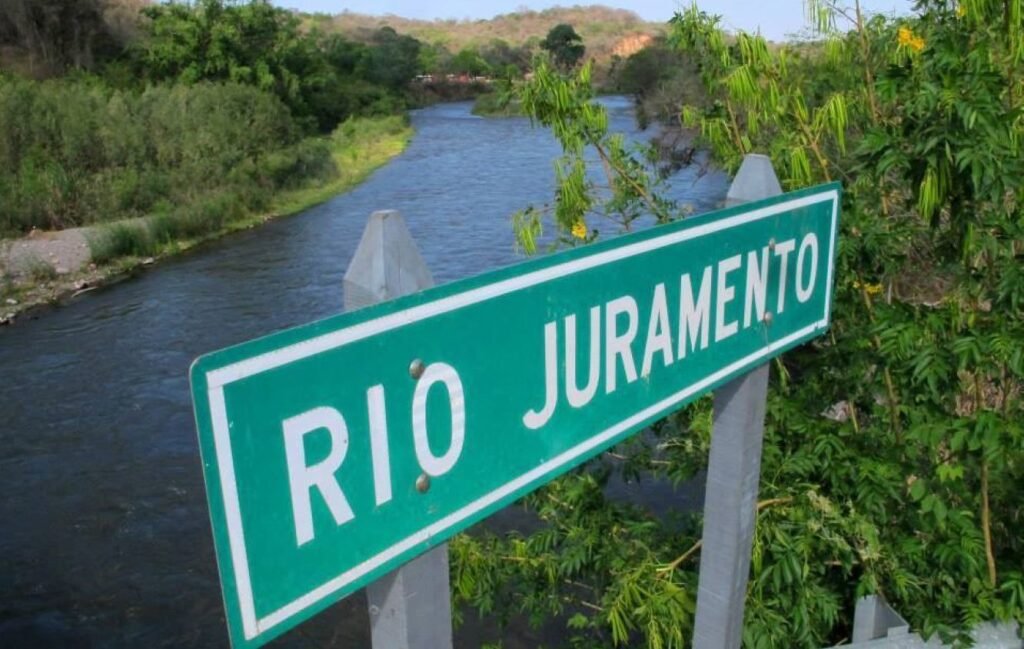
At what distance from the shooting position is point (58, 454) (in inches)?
348

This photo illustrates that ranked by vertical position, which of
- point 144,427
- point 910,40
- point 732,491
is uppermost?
point 910,40

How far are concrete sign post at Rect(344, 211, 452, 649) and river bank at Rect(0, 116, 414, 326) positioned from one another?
43.3ft

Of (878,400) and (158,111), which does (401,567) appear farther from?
(158,111)

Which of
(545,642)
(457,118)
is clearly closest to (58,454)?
(545,642)

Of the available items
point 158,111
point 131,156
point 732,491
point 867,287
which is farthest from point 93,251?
point 732,491

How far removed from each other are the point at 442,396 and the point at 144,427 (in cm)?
924

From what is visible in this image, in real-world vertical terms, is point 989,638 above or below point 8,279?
above

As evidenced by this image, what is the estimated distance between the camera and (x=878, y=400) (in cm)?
306

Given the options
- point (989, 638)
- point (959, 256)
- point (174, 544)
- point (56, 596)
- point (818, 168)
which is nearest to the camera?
point (989, 638)

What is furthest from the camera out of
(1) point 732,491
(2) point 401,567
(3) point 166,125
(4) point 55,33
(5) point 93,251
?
(4) point 55,33

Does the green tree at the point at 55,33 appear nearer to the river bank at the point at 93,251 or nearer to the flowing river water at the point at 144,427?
the river bank at the point at 93,251

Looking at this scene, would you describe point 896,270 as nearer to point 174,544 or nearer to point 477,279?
point 477,279

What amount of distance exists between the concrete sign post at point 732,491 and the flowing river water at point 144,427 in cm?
492

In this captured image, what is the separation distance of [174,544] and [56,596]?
2.96 feet
